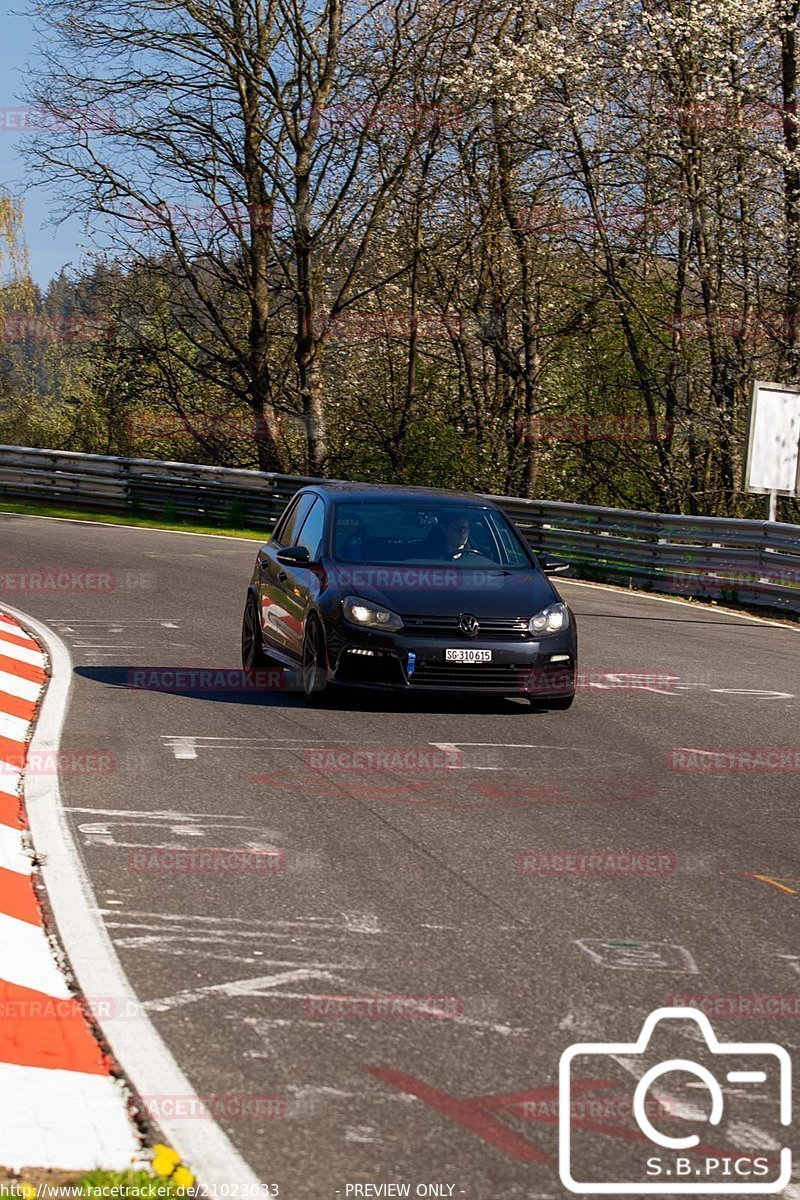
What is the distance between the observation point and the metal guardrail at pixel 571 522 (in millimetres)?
21016

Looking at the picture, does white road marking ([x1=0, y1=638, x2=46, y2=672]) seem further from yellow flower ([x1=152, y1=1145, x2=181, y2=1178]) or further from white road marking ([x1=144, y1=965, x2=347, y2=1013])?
yellow flower ([x1=152, y1=1145, x2=181, y2=1178])

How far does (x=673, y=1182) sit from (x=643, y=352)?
3235cm

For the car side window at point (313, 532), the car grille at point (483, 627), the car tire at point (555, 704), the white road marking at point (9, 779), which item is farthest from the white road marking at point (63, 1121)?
the car side window at point (313, 532)

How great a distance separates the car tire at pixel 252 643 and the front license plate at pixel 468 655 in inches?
88.7

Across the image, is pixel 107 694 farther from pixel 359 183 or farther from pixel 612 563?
pixel 359 183

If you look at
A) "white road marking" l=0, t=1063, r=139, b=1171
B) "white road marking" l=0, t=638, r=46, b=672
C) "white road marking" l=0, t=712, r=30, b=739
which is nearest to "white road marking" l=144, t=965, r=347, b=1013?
"white road marking" l=0, t=1063, r=139, b=1171

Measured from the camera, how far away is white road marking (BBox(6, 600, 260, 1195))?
3828mm

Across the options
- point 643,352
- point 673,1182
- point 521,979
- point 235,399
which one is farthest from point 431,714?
point 235,399

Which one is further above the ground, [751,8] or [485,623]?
[751,8]

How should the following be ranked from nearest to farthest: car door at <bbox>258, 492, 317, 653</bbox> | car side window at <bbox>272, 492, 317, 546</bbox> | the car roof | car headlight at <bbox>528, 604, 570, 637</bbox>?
1. car headlight at <bbox>528, 604, 570, 637</bbox>
2. car door at <bbox>258, 492, 317, 653</bbox>
3. the car roof
4. car side window at <bbox>272, 492, 317, 546</bbox>

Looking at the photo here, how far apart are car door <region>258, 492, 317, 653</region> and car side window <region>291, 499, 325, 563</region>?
13cm

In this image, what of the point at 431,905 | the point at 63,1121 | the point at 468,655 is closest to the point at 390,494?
the point at 468,655

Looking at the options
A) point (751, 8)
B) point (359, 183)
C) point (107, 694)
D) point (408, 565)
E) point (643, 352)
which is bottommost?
point (107, 694)

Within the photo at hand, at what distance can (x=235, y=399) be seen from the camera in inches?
1581
